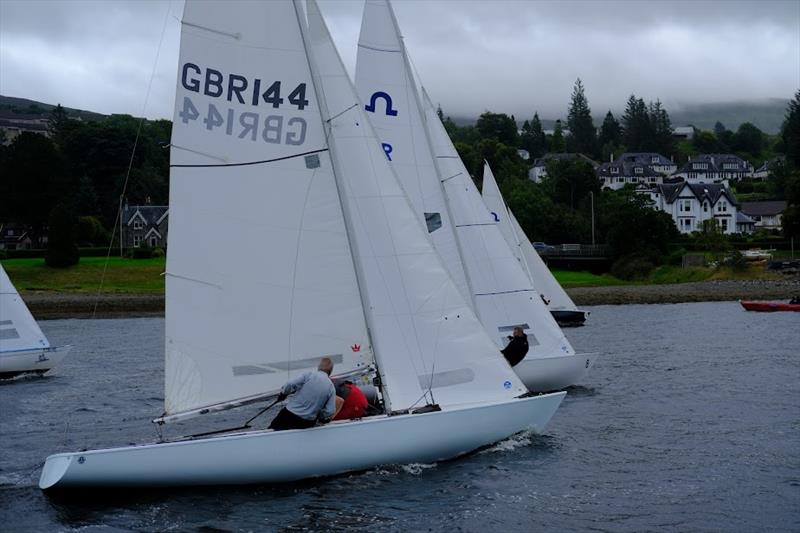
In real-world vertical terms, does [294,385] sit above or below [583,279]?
above

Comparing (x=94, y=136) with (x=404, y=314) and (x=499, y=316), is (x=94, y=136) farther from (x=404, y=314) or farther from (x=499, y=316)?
(x=404, y=314)

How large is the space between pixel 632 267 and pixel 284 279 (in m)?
74.5

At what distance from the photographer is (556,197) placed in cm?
12494

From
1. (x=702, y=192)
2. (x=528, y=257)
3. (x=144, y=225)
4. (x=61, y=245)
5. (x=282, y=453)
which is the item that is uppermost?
(x=702, y=192)

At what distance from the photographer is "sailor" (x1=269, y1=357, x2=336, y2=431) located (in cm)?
1559

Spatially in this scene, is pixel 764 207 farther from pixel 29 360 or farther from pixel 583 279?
pixel 29 360

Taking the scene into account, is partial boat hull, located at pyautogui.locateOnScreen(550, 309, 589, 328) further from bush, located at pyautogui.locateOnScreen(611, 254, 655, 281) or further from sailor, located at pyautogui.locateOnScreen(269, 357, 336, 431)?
bush, located at pyautogui.locateOnScreen(611, 254, 655, 281)

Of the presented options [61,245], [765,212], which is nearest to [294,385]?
[61,245]

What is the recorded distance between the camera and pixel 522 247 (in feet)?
123

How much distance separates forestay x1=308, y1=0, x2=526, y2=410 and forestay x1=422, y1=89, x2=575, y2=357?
26.9ft

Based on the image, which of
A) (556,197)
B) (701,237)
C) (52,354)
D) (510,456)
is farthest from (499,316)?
(556,197)

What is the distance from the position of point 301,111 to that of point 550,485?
6682mm

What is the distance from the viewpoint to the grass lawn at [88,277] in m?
77.8

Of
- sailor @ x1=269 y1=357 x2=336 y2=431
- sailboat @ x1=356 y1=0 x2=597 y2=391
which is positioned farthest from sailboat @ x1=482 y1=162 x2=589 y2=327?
sailor @ x1=269 y1=357 x2=336 y2=431
